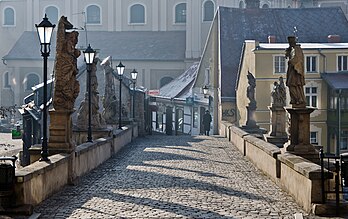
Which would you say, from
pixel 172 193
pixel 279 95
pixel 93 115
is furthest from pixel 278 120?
pixel 172 193

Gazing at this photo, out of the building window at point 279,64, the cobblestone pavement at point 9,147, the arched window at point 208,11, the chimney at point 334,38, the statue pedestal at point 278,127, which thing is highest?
the arched window at point 208,11

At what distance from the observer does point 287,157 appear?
570 inches

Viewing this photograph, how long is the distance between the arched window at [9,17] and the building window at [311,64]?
135 feet

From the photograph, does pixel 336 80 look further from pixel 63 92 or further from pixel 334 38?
pixel 63 92

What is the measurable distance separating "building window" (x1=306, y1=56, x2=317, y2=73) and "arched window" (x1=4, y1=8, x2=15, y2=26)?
41.2 meters

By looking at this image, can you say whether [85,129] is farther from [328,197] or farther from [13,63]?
[13,63]

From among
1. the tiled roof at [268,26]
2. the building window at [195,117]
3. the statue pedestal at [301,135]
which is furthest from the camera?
the building window at [195,117]

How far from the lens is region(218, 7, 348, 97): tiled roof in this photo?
53.7 meters

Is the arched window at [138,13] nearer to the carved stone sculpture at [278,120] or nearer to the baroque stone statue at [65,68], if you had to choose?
the carved stone sculpture at [278,120]

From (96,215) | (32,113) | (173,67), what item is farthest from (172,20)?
(96,215)

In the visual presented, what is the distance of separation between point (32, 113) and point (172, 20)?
43135mm

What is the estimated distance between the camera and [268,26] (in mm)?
56531

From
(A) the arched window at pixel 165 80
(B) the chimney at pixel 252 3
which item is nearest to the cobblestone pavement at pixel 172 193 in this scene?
(B) the chimney at pixel 252 3

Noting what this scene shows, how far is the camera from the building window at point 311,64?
4845cm
